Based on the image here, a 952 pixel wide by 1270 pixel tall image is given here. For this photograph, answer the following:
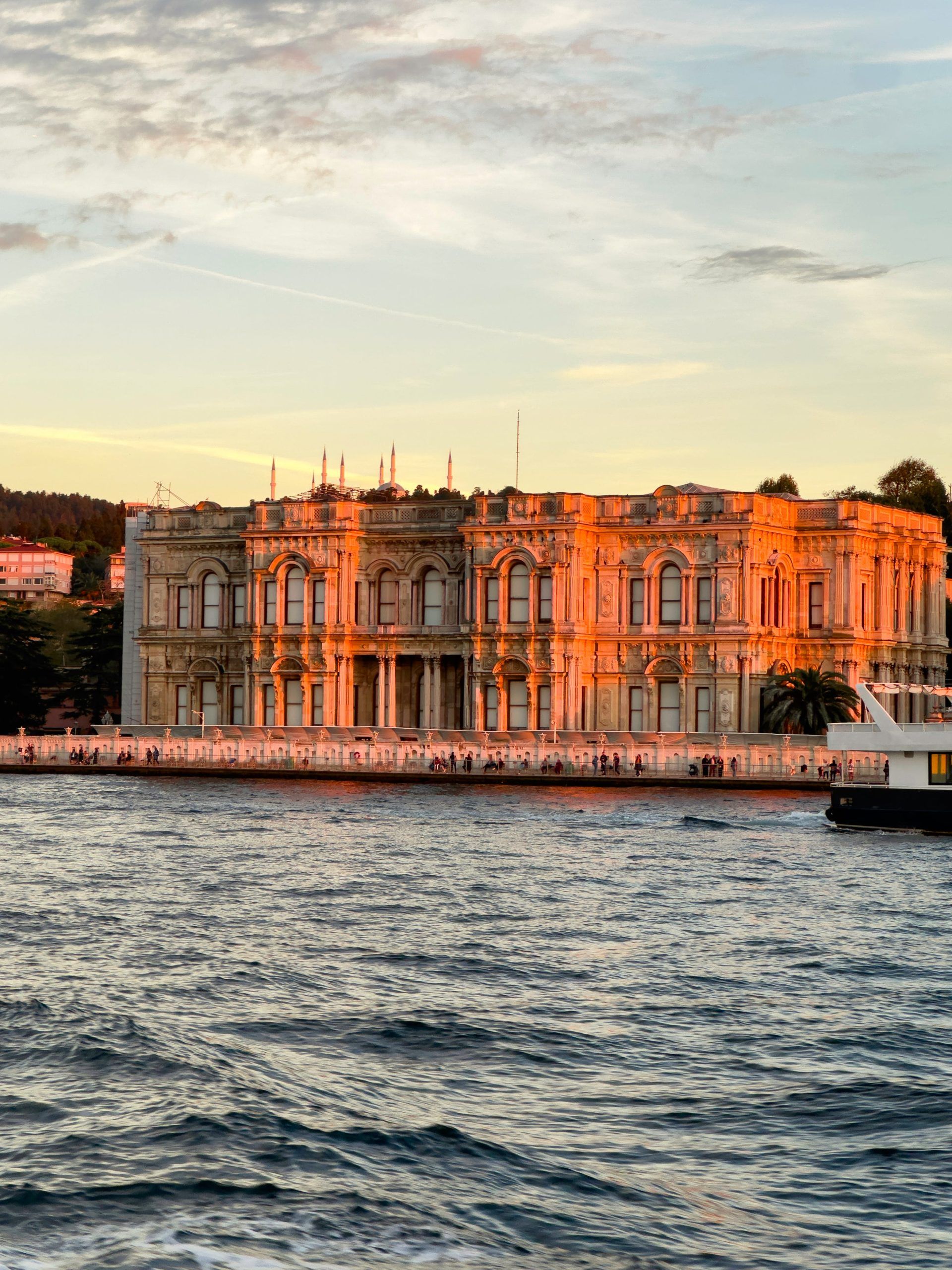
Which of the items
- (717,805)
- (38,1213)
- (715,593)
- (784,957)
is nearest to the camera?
(38,1213)

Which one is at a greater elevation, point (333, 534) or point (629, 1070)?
point (333, 534)

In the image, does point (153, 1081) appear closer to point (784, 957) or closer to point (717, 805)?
point (784, 957)

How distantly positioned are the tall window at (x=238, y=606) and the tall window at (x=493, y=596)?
543 inches

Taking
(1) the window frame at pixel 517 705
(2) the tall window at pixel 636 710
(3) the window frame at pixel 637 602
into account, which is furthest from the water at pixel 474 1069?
(1) the window frame at pixel 517 705

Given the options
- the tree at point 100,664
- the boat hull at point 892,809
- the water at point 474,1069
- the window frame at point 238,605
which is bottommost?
the water at point 474,1069

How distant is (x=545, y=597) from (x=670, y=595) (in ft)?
16.7

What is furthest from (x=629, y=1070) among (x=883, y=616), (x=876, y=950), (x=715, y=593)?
(x=883, y=616)

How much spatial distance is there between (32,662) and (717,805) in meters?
52.3

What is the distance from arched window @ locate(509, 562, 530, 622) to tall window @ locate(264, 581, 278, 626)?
1151cm

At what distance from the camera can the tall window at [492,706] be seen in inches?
3354

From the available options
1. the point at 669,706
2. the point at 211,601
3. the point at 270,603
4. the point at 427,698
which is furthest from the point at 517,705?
the point at 211,601

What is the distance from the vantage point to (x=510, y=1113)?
19.7 meters

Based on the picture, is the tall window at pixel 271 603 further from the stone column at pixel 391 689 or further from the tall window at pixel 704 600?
the tall window at pixel 704 600

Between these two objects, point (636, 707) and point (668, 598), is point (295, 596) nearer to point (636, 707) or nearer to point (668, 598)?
point (636, 707)
